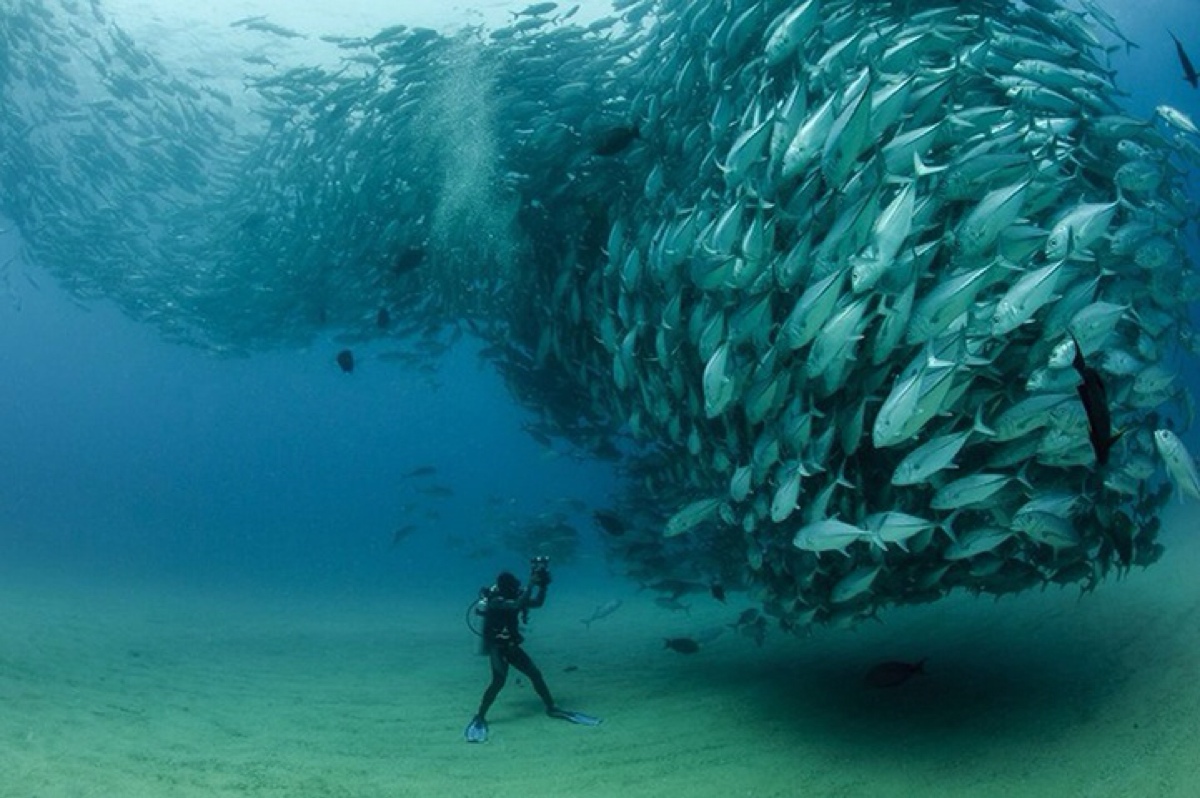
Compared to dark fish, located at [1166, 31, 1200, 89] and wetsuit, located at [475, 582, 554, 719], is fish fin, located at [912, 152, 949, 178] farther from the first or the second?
wetsuit, located at [475, 582, 554, 719]

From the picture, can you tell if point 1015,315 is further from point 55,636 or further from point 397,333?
point 55,636

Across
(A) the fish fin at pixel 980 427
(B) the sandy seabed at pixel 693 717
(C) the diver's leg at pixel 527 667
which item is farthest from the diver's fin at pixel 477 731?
(A) the fish fin at pixel 980 427

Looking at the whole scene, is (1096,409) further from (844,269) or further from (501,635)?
(501,635)

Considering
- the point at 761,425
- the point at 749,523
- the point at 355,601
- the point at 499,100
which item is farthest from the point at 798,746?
the point at 355,601

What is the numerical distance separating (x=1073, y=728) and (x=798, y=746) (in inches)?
80.5

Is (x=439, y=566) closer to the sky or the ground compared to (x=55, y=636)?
closer to the sky

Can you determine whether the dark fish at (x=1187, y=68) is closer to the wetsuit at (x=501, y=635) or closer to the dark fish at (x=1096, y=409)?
the dark fish at (x=1096, y=409)

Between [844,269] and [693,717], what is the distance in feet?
16.2

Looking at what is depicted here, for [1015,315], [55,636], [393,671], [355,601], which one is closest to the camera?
[1015,315]

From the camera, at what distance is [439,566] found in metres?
46.1

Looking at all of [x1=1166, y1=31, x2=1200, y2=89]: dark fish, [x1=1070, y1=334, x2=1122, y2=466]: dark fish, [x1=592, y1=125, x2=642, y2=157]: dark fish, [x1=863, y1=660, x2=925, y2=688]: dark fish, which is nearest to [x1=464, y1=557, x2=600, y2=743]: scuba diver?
Result: [x1=863, y1=660, x2=925, y2=688]: dark fish

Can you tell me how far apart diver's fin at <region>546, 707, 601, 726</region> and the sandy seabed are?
0.10 meters

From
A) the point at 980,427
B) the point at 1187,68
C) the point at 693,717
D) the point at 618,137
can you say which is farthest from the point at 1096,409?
the point at 693,717

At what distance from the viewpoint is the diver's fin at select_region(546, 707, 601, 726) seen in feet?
25.4
